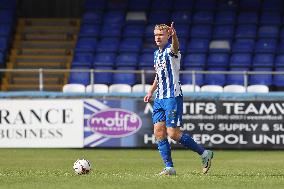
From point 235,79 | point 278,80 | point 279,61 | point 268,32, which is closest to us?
point 278,80

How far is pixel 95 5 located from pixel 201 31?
Result: 12.7ft

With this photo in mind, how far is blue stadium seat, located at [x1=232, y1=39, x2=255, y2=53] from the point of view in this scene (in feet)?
83.7

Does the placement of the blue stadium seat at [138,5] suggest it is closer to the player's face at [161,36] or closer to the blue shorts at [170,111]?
the blue shorts at [170,111]

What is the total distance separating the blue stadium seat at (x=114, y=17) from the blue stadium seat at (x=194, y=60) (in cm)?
296

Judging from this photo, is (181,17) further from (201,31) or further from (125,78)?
(125,78)

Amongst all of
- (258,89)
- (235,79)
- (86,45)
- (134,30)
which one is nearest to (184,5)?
(134,30)

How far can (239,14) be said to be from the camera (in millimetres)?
26859

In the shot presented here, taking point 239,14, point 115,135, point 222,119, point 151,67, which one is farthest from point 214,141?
point 239,14

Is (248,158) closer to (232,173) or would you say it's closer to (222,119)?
(222,119)

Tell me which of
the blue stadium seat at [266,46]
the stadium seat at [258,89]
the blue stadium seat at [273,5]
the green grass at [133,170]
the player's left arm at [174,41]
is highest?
the blue stadium seat at [273,5]

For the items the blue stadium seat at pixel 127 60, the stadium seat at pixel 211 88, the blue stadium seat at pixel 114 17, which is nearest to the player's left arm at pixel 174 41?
the stadium seat at pixel 211 88

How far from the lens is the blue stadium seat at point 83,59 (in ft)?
83.6

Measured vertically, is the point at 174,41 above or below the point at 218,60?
below

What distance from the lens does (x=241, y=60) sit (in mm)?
25109
